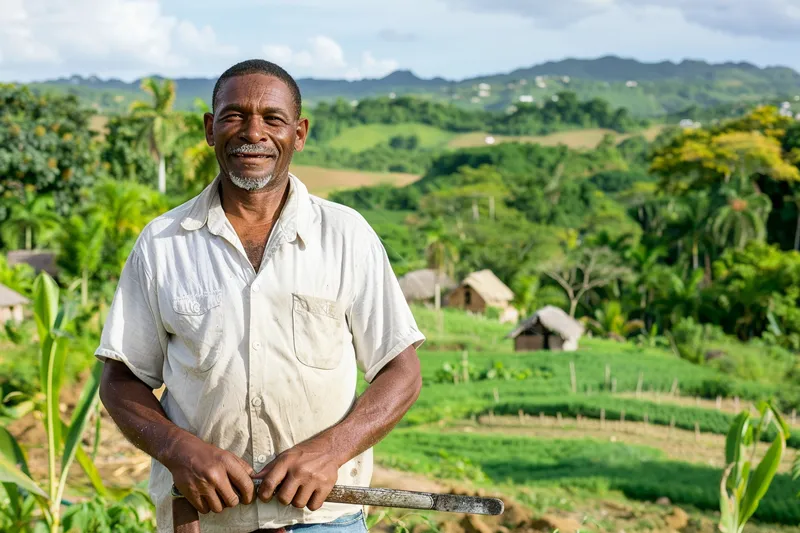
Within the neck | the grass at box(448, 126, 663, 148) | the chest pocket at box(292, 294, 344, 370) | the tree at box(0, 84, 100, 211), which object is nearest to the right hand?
the chest pocket at box(292, 294, 344, 370)

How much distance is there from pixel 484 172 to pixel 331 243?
6273 centimetres

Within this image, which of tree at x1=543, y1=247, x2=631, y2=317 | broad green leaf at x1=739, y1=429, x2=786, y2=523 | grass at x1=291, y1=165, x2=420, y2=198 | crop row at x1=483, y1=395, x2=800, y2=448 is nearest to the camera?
broad green leaf at x1=739, y1=429, x2=786, y2=523

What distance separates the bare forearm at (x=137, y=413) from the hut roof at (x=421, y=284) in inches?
1353

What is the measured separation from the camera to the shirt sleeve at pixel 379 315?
2098 millimetres

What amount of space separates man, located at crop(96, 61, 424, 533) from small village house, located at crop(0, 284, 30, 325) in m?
18.2

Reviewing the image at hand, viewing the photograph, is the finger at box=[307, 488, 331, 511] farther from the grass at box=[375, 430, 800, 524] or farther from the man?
the grass at box=[375, 430, 800, 524]

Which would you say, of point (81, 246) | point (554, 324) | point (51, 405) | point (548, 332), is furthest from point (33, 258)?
point (51, 405)

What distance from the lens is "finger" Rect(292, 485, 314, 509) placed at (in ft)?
6.28

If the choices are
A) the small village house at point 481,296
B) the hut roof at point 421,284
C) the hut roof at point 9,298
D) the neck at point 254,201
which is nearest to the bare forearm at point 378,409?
the neck at point 254,201

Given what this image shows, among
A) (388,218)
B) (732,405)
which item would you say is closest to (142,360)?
(732,405)

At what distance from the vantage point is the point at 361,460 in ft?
7.00

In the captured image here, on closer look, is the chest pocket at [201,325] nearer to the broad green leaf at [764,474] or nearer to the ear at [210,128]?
the ear at [210,128]

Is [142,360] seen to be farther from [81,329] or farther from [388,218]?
[388,218]

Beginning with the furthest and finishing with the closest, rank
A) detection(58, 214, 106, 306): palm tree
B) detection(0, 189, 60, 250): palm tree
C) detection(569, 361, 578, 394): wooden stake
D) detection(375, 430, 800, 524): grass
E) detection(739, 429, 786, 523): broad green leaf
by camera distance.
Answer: detection(0, 189, 60, 250): palm tree, detection(569, 361, 578, 394): wooden stake, detection(58, 214, 106, 306): palm tree, detection(375, 430, 800, 524): grass, detection(739, 429, 786, 523): broad green leaf
